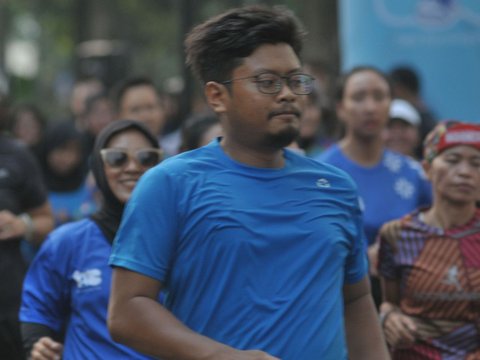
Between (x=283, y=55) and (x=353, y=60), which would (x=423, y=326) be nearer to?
(x=283, y=55)

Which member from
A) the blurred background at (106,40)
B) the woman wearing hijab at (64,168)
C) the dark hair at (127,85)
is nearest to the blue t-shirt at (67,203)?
the woman wearing hijab at (64,168)

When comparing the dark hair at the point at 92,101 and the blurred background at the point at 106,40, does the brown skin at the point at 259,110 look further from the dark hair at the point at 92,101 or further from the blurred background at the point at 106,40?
the dark hair at the point at 92,101

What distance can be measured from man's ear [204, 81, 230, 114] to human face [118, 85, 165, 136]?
17.8ft

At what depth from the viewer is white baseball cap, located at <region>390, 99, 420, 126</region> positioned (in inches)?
379

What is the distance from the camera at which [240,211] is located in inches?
156

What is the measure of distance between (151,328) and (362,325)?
2.78 ft

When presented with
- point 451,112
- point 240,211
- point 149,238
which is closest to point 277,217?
point 240,211

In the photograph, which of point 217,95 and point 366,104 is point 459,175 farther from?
point 217,95

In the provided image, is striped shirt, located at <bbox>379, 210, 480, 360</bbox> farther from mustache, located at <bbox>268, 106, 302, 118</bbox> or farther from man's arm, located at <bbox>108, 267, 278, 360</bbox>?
man's arm, located at <bbox>108, 267, 278, 360</bbox>

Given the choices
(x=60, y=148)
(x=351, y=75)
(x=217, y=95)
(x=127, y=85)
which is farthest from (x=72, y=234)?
(x=60, y=148)

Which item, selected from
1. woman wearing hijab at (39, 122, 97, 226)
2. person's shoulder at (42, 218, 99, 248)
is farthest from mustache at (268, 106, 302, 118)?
woman wearing hijab at (39, 122, 97, 226)

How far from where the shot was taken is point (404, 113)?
9672mm

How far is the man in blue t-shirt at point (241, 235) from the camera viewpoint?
3.95 meters

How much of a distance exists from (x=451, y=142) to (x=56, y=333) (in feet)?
6.70
